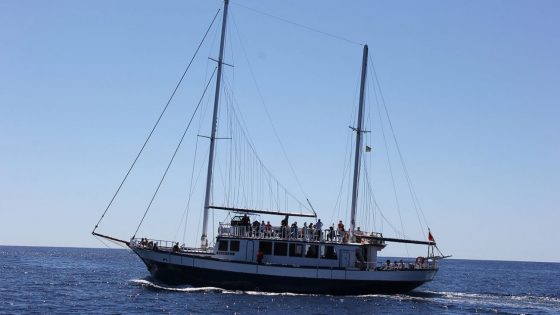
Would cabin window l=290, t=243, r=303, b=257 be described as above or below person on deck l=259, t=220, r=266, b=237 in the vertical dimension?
below

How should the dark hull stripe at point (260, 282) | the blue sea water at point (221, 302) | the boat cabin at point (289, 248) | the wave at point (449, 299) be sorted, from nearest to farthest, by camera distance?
the blue sea water at point (221, 302), the wave at point (449, 299), the dark hull stripe at point (260, 282), the boat cabin at point (289, 248)

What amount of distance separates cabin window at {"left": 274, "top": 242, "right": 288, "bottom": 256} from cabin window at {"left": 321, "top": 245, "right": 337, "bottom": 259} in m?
2.56

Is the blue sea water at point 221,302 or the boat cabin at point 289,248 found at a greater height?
the boat cabin at point 289,248

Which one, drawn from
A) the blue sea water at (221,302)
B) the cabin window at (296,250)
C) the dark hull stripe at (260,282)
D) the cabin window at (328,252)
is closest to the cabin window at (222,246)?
the dark hull stripe at (260,282)

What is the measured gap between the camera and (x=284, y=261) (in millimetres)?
50250

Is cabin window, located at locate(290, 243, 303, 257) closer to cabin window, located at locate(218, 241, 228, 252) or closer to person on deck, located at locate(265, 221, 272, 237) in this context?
person on deck, located at locate(265, 221, 272, 237)

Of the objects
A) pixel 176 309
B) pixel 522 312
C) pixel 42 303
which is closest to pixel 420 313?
pixel 522 312

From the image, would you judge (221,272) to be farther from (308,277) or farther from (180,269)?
(308,277)

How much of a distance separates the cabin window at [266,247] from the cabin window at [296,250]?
4.76 feet

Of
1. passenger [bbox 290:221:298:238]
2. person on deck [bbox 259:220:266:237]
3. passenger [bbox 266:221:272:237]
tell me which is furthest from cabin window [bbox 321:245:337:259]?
person on deck [bbox 259:220:266:237]

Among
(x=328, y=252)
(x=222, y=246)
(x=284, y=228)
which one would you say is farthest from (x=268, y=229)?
(x=328, y=252)

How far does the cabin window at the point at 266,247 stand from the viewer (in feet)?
165

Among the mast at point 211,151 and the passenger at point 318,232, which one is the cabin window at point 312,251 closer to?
the passenger at point 318,232

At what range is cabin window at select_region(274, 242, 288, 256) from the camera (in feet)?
165
